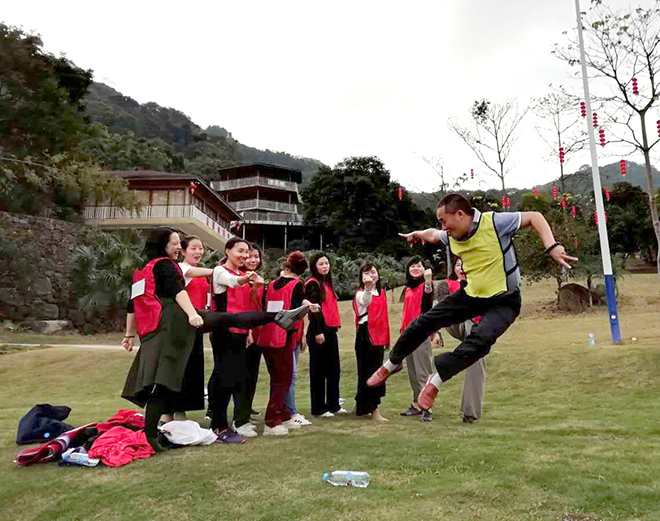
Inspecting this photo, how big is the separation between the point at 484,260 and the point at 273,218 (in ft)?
155

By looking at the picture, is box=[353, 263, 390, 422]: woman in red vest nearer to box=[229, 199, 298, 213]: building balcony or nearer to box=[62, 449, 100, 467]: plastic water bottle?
box=[62, 449, 100, 467]: plastic water bottle

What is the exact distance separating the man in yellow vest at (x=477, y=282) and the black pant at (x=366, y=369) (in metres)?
2.04

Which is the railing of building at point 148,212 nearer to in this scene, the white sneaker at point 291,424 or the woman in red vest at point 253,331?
the woman in red vest at point 253,331

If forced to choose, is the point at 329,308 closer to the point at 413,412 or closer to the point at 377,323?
the point at 377,323

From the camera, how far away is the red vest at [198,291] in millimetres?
5570

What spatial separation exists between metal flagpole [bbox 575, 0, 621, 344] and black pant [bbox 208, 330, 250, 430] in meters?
9.07

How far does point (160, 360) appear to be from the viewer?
438 centimetres

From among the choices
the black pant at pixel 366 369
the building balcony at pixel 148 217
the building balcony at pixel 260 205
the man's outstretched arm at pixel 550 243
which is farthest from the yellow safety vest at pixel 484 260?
the building balcony at pixel 260 205

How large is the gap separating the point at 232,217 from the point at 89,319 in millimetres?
19068

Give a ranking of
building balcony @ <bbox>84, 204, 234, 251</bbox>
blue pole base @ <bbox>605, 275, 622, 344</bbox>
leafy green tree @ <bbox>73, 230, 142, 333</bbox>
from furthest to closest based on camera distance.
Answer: building balcony @ <bbox>84, 204, 234, 251</bbox> → leafy green tree @ <bbox>73, 230, 142, 333</bbox> → blue pole base @ <bbox>605, 275, 622, 344</bbox>

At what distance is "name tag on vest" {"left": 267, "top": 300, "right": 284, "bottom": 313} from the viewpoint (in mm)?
5457

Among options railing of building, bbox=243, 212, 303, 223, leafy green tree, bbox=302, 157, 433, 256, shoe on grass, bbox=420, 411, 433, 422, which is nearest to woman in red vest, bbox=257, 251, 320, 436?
shoe on grass, bbox=420, 411, 433, 422

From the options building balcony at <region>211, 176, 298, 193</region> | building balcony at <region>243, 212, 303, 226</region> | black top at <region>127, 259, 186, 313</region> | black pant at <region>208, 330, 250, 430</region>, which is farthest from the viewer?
building balcony at <region>211, 176, 298, 193</region>

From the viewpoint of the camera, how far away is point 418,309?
21.7ft
